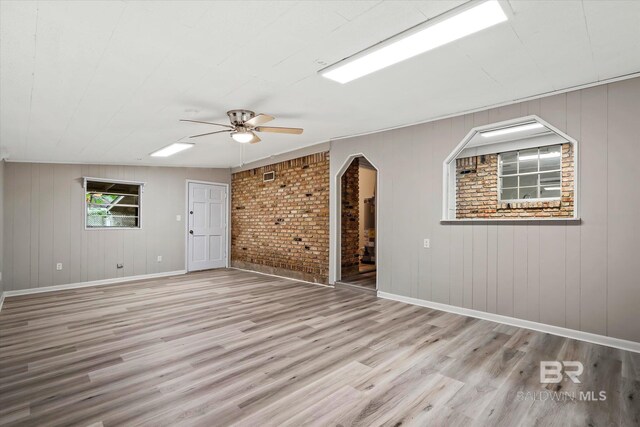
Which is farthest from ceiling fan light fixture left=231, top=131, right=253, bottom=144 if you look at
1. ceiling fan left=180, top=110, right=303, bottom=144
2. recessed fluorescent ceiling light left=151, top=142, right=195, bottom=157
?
recessed fluorescent ceiling light left=151, top=142, right=195, bottom=157

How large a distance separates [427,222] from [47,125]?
4946 millimetres

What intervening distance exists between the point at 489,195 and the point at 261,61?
714 centimetres

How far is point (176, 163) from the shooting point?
23.2 feet

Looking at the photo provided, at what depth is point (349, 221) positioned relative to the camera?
6176 millimetres

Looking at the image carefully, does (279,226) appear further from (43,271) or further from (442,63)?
(442,63)

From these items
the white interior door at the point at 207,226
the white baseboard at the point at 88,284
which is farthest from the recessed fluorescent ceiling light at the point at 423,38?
the white baseboard at the point at 88,284

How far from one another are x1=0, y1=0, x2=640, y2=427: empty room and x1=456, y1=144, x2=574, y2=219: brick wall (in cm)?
372

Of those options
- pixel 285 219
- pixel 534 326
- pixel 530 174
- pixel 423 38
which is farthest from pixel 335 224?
pixel 530 174

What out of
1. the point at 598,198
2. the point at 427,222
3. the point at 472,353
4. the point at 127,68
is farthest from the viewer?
the point at 427,222

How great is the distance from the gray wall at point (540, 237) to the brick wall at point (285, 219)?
1.42 m

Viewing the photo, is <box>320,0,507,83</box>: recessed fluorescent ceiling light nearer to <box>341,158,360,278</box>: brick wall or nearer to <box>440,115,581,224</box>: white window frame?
<box>440,115,581,224</box>: white window frame

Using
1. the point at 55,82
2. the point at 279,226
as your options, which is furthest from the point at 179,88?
the point at 279,226

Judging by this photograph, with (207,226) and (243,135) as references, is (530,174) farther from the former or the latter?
(207,226)

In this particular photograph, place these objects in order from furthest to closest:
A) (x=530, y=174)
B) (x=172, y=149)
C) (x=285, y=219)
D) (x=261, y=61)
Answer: (x=530, y=174), (x=285, y=219), (x=172, y=149), (x=261, y=61)
